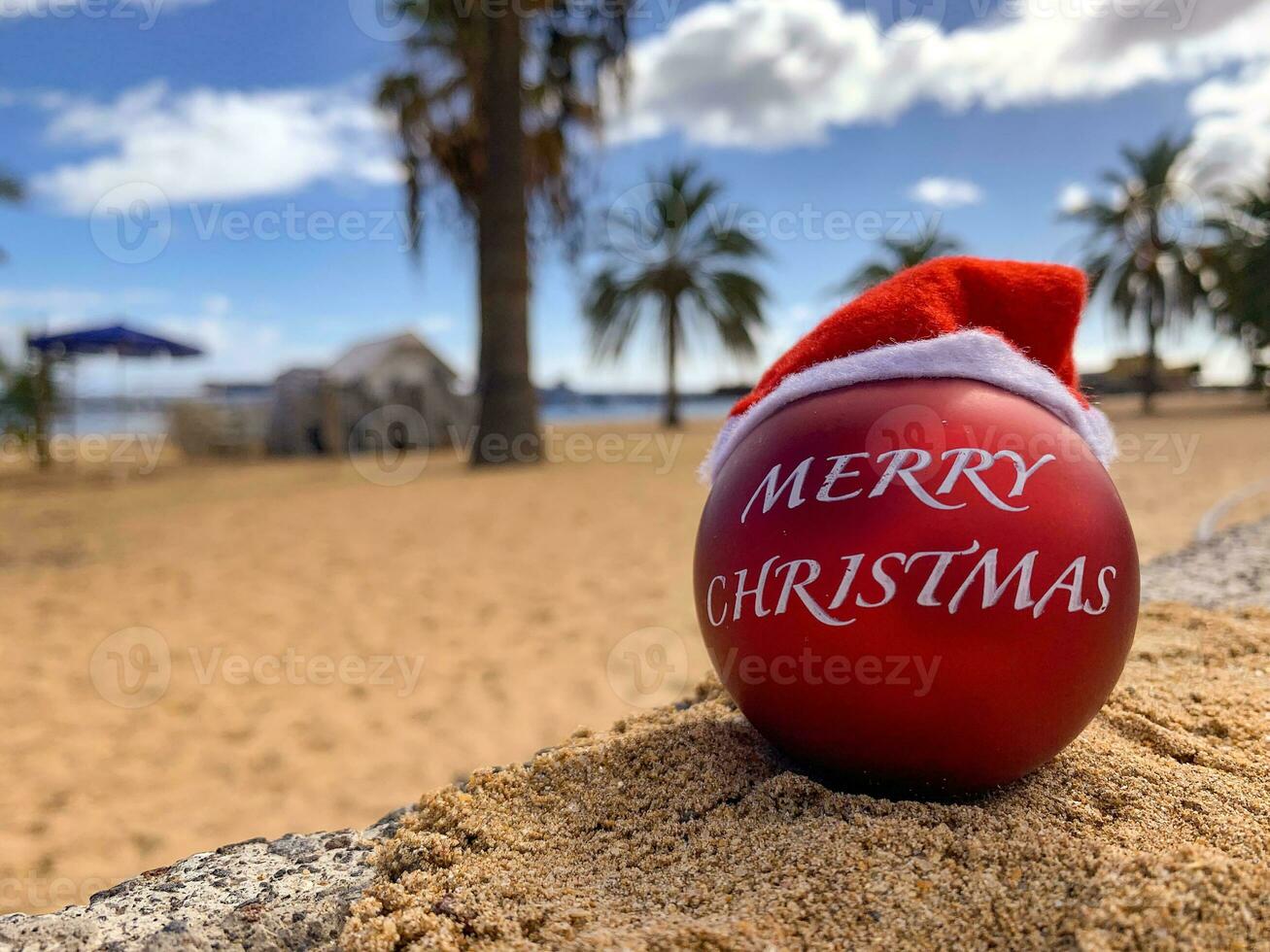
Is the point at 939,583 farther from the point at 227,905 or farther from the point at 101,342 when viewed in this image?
the point at 101,342

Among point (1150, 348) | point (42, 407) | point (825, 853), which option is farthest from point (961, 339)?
point (1150, 348)

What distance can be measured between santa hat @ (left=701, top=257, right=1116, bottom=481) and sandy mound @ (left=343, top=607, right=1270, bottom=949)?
2.72ft

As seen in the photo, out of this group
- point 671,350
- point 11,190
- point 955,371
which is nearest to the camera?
point 955,371

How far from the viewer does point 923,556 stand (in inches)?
71.0

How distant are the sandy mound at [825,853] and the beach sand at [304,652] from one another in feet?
4.93

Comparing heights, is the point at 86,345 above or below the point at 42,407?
above

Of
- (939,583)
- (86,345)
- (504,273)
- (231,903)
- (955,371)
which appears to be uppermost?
(504,273)

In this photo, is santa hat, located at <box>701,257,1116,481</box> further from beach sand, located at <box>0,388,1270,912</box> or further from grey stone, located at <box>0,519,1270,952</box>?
beach sand, located at <box>0,388,1270,912</box>

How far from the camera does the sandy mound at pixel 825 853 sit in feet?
5.01

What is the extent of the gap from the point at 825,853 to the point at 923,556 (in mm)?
644

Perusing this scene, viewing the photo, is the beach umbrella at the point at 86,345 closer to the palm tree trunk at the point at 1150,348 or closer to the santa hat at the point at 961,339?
the santa hat at the point at 961,339

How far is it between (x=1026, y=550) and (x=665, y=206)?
2677cm

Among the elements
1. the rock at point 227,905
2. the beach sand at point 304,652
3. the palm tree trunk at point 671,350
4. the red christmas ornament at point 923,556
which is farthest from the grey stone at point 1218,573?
the palm tree trunk at point 671,350

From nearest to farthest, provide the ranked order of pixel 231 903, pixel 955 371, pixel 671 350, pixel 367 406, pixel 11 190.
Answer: pixel 231 903 → pixel 955 371 → pixel 11 190 → pixel 367 406 → pixel 671 350
